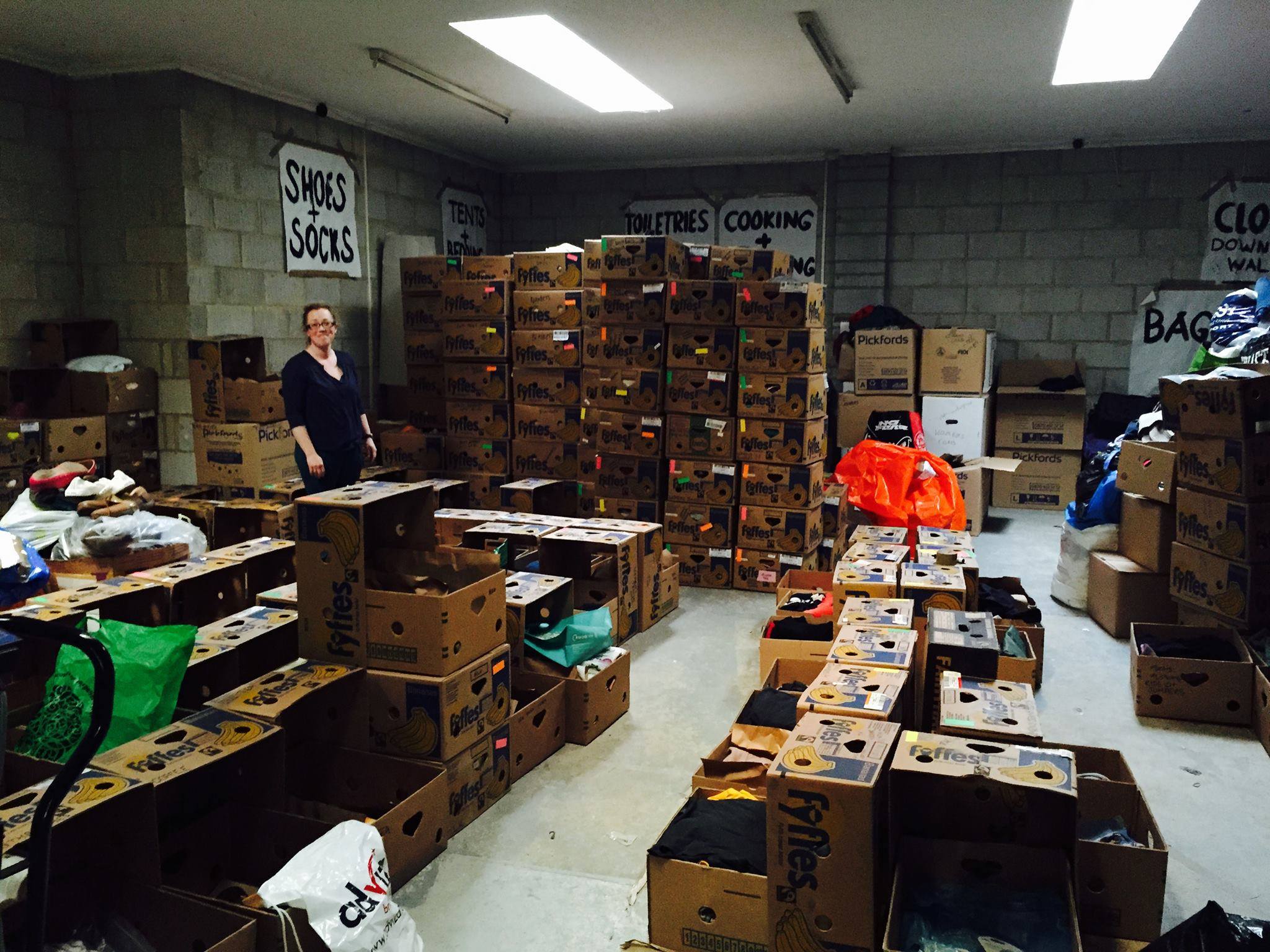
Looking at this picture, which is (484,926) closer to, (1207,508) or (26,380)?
(1207,508)

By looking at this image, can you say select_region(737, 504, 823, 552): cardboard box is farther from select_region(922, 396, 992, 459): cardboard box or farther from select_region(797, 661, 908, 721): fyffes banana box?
select_region(797, 661, 908, 721): fyffes banana box

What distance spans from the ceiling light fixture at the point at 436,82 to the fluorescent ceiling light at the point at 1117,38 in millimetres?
3343

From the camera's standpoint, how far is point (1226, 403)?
354 centimetres

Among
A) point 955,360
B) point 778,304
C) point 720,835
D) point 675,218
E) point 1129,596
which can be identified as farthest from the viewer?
point 675,218

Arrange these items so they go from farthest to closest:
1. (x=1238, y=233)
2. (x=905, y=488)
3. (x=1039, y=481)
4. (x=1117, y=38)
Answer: (x=1039, y=481)
(x=1238, y=233)
(x=905, y=488)
(x=1117, y=38)

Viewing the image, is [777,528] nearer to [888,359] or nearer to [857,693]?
[888,359]

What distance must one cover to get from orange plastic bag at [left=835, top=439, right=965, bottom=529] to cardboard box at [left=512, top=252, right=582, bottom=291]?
7.00ft

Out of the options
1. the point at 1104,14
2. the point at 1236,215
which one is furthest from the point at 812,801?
the point at 1236,215

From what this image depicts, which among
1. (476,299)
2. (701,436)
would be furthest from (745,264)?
(476,299)

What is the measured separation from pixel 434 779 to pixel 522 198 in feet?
22.8

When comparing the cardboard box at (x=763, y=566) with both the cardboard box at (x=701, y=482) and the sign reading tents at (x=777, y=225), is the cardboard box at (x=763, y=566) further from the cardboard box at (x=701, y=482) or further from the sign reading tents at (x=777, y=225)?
the sign reading tents at (x=777, y=225)

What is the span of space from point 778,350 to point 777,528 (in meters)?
0.97

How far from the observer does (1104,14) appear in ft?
14.1

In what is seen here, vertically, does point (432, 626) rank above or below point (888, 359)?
below
